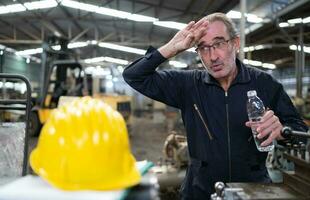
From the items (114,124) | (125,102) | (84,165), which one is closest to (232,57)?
(114,124)

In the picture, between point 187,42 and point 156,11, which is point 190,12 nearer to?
point 156,11

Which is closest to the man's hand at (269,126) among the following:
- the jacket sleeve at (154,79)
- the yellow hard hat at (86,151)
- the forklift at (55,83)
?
the jacket sleeve at (154,79)

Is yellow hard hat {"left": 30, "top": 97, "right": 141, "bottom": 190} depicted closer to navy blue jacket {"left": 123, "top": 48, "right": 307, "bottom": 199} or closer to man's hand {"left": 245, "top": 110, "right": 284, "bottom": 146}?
man's hand {"left": 245, "top": 110, "right": 284, "bottom": 146}

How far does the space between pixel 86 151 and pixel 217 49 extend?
1154 millimetres

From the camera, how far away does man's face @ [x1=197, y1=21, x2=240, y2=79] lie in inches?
73.8

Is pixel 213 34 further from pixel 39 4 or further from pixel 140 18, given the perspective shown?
pixel 140 18

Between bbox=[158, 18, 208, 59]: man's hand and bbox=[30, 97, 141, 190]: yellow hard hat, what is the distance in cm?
96

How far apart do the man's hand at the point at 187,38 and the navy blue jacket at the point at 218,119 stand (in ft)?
0.17

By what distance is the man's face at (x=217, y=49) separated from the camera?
6.15 feet

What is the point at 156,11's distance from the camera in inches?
329

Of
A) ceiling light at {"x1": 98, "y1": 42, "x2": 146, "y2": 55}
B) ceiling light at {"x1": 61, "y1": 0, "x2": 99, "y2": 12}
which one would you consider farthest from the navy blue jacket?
ceiling light at {"x1": 98, "y1": 42, "x2": 146, "y2": 55}

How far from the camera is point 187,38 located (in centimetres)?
187

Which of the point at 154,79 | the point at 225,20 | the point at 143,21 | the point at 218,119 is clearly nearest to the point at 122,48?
the point at 143,21

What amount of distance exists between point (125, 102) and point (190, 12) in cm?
394
